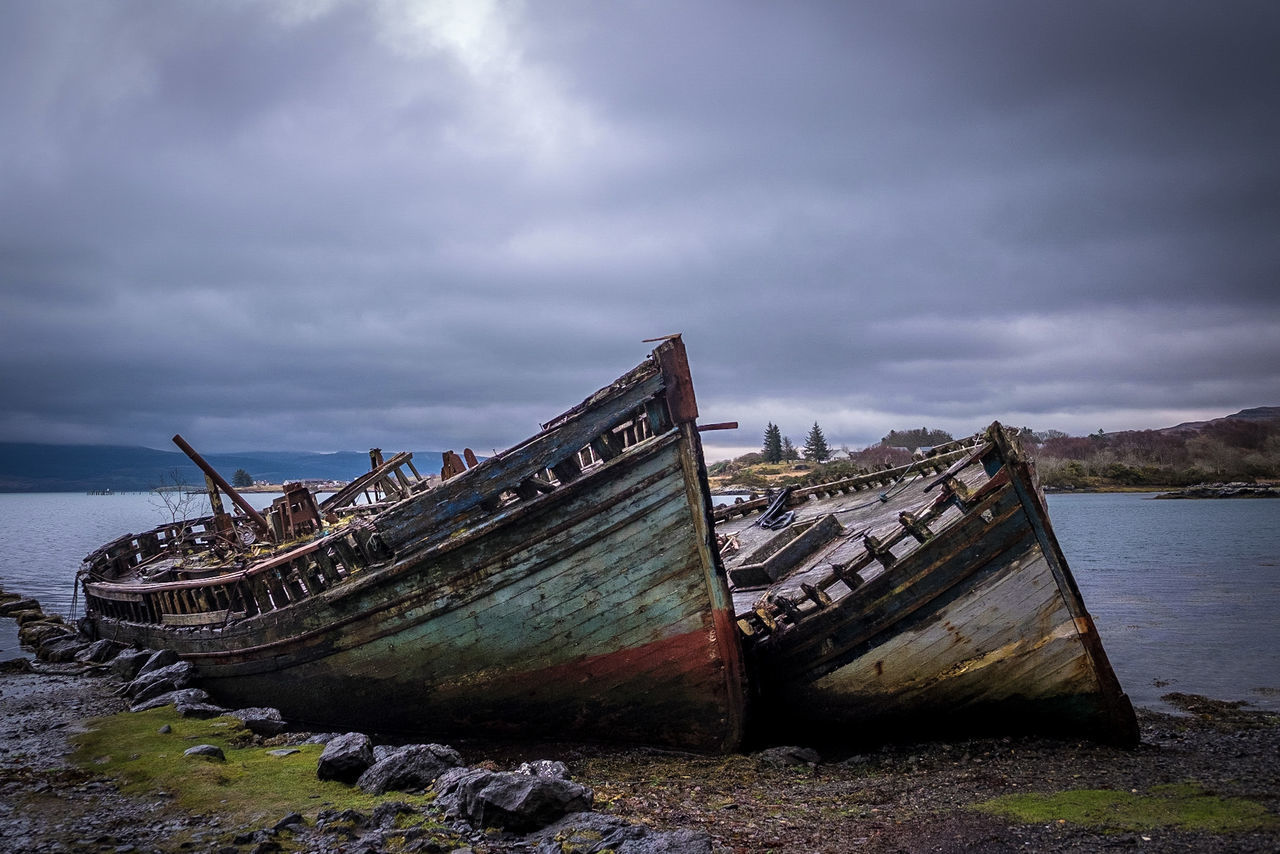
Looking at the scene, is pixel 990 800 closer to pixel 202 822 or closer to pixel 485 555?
pixel 485 555

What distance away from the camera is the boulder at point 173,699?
12.4 m

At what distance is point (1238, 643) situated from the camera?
55.5ft

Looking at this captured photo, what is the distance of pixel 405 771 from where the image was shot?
317 inches

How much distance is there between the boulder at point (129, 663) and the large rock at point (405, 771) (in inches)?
378

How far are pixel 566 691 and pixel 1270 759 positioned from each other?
8214mm

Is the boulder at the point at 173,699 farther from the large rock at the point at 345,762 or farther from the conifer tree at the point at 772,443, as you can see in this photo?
the conifer tree at the point at 772,443

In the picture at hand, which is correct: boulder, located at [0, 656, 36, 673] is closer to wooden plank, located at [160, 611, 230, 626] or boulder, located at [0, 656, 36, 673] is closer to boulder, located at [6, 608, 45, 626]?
wooden plank, located at [160, 611, 230, 626]

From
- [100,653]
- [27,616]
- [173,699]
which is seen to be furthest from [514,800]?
[27,616]

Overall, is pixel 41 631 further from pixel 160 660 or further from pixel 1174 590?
pixel 1174 590

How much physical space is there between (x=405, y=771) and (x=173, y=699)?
22.7 feet

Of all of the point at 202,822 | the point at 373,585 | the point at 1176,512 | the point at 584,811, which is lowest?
the point at 1176,512

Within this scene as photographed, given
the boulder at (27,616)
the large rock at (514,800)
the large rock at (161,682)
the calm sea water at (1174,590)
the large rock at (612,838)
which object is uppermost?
the boulder at (27,616)

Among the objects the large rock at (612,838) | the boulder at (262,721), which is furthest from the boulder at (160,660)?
the large rock at (612,838)

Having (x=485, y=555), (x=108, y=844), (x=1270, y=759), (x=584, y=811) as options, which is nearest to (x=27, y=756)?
(x=108, y=844)
